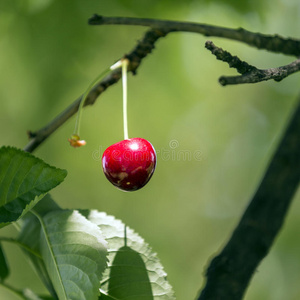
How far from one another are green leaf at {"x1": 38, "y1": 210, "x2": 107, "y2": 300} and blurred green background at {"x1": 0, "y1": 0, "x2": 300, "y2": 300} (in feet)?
5.69

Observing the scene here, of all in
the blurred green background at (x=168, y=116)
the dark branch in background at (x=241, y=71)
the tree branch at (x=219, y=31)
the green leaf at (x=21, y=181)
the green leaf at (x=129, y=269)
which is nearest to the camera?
the dark branch in background at (x=241, y=71)

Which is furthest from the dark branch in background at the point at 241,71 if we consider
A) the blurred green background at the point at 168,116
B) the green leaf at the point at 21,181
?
the blurred green background at the point at 168,116

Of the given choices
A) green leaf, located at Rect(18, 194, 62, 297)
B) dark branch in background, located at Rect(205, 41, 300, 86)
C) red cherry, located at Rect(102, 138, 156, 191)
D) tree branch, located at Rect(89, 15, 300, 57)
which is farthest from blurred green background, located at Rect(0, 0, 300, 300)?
dark branch in background, located at Rect(205, 41, 300, 86)

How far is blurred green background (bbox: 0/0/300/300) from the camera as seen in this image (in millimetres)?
2674

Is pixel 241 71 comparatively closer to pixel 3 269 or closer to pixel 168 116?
pixel 3 269

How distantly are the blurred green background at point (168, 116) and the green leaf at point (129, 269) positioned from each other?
1.68 m

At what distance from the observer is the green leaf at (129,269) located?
1008 millimetres

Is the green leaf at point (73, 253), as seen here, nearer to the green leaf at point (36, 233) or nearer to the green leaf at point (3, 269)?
the green leaf at point (36, 233)

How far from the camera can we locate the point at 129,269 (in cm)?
104

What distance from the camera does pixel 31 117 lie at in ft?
10.3

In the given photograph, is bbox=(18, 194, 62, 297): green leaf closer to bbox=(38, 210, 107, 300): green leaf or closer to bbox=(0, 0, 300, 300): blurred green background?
bbox=(38, 210, 107, 300): green leaf

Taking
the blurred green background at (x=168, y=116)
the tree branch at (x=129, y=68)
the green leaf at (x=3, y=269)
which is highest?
the blurred green background at (x=168, y=116)

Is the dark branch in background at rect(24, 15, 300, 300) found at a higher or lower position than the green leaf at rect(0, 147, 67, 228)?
higher

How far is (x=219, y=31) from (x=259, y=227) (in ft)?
1.80
